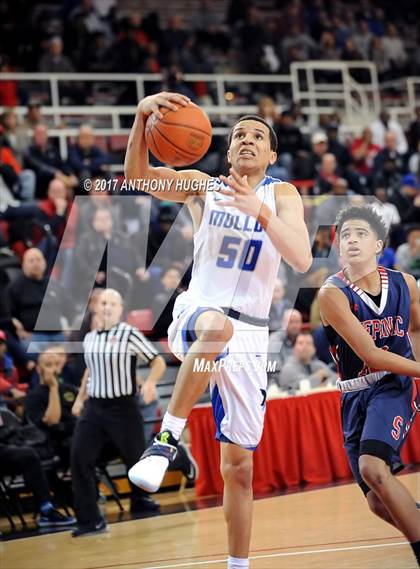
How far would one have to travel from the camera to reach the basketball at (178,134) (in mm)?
5426

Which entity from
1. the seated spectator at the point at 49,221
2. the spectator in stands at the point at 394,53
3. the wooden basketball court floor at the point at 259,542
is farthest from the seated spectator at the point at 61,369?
the spectator in stands at the point at 394,53

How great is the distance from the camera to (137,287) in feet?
39.2

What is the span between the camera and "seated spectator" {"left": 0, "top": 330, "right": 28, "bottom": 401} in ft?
33.4

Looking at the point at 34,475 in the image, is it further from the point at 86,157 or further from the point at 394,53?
the point at 394,53

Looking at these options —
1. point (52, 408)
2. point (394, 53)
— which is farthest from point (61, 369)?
point (394, 53)

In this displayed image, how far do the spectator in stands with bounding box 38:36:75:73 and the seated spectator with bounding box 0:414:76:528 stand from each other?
8838mm

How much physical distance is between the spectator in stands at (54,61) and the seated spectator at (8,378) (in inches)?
277

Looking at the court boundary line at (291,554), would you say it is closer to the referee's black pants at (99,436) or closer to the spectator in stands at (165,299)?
the referee's black pants at (99,436)

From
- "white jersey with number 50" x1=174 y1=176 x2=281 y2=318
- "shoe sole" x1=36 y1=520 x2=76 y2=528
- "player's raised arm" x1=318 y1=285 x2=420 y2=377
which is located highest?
"white jersey with number 50" x1=174 y1=176 x2=281 y2=318

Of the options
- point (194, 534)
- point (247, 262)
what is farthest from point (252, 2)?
point (247, 262)

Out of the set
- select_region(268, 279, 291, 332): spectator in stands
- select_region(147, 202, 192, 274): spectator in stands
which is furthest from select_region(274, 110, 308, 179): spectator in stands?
select_region(268, 279, 291, 332): spectator in stands

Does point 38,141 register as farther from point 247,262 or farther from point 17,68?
point 247,262

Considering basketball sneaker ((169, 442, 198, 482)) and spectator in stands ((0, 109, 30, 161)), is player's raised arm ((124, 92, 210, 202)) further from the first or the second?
spectator in stands ((0, 109, 30, 161))

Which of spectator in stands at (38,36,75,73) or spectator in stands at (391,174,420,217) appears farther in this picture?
spectator in stands at (38,36,75,73)
